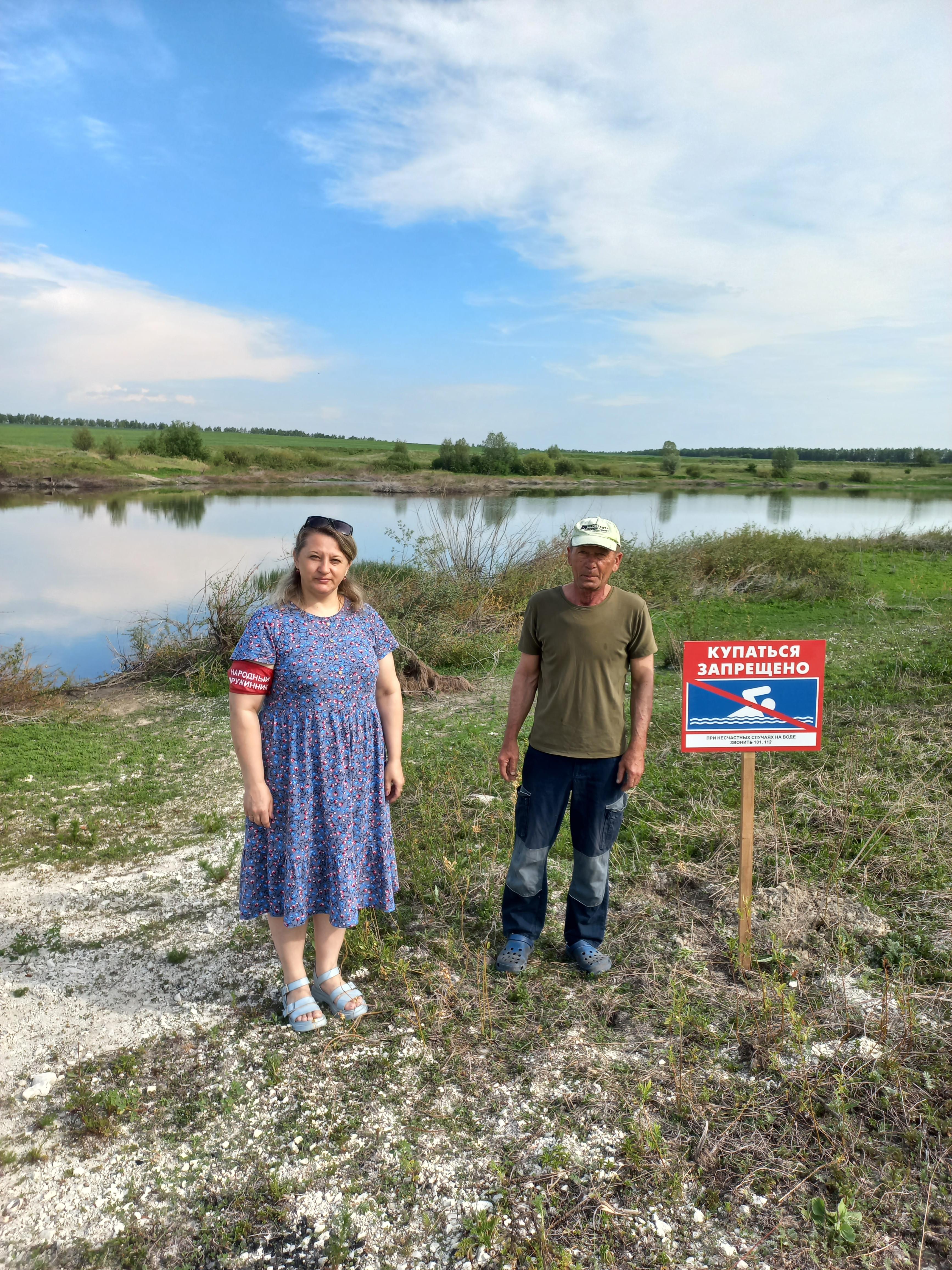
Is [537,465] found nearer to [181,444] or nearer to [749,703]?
[181,444]

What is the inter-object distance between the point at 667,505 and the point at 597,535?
3961 cm

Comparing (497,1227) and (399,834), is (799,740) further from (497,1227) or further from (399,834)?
(399,834)

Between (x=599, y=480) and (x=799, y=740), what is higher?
(x=599, y=480)

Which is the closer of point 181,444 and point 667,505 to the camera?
point 667,505

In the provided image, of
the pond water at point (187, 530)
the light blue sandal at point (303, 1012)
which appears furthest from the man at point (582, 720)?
the pond water at point (187, 530)

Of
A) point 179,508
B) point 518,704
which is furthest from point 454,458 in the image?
point 518,704

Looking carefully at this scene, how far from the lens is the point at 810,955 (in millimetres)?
3209

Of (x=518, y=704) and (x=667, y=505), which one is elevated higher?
(x=667, y=505)

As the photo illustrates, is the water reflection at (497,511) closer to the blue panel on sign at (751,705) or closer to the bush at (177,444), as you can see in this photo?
the blue panel on sign at (751,705)

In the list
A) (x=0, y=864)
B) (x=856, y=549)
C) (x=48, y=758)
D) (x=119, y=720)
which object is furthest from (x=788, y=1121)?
(x=856, y=549)

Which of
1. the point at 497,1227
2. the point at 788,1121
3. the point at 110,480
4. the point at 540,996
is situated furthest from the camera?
the point at 110,480

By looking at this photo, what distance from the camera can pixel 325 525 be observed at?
2.60m

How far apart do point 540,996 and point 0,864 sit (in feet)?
11.0

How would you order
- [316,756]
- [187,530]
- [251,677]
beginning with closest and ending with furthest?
[251,677]
[316,756]
[187,530]
